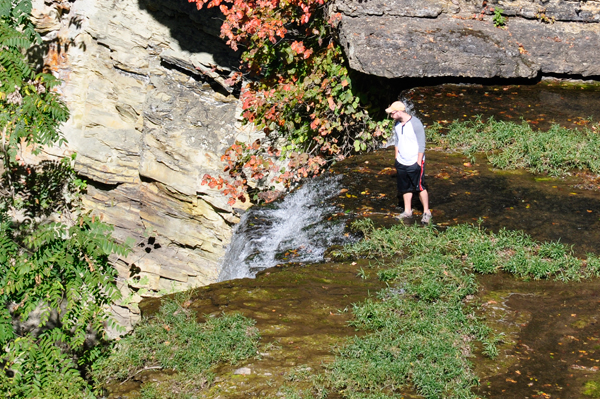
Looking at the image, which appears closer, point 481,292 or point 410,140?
point 481,292

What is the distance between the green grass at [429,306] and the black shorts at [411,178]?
503 mm

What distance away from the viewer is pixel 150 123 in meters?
11.7

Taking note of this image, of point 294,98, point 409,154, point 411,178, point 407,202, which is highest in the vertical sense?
point 294,98

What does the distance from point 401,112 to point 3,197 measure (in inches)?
360

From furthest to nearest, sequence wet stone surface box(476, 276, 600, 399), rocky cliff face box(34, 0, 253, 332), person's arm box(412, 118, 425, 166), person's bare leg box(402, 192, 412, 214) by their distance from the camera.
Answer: rocky cliff face box(34, 0, 253, 332) → person's bare leg box(402, 192, 412, 214) → person's arm box(412, 118, 425, 166) → wet stone surface box(476, 276, 600, 399)

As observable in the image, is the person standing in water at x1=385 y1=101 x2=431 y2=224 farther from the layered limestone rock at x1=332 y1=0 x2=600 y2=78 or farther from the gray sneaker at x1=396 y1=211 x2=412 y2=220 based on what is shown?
the layered limestone rock at x1=332 y1=0 x2=600 y2=78

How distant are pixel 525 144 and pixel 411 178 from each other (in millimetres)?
2446

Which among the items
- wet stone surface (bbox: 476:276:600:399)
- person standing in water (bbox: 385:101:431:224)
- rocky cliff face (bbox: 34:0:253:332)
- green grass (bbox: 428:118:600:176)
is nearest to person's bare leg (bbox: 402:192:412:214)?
person standing in water (bbox: 385:101:431:224)

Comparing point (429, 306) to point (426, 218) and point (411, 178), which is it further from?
point (411, 178)

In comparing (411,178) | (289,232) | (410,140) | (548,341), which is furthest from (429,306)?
(289,232)

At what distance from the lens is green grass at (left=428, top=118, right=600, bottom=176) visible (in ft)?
25.5

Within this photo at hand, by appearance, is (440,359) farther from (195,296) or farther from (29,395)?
(29,395)

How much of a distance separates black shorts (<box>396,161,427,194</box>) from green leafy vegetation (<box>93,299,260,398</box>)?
2621 mm

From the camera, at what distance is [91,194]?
12.3 meters
